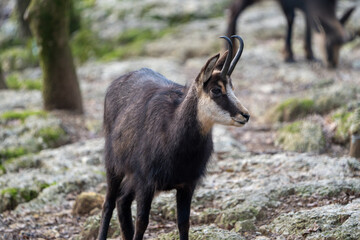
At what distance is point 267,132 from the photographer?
9.71 m

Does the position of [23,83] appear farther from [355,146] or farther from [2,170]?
[355,146]

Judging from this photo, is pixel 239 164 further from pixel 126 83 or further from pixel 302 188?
pixel 126 83

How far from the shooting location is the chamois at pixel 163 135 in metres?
4.77

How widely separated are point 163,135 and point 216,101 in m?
0.63

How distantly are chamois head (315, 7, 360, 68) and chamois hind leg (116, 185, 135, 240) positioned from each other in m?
8.98

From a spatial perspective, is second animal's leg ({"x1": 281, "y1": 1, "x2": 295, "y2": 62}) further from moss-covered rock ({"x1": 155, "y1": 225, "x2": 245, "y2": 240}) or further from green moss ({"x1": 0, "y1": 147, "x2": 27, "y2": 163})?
moss-covered rock ({"x1": 155, "y1": 225, "x2": 245, "y2": 240})

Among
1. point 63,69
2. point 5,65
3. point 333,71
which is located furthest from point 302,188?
point 5,65

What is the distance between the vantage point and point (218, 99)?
4742 mm

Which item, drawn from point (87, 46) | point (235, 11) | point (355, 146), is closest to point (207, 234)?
point (355, 146)

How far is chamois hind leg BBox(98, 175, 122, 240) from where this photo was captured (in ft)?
19.1

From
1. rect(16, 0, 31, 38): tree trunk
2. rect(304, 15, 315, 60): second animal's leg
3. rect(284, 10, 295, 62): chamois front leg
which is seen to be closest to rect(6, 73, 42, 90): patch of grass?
rect(16, 0, 31, 38): tree trunk

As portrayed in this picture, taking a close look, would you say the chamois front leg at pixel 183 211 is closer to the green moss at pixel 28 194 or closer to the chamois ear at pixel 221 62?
the chamois ear at pixel 221 62

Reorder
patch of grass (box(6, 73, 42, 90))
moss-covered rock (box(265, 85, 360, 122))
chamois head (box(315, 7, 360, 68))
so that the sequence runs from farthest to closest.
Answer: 1. patch of grass (box(6, 73, 42, 90))
2. chamois head (box(315, 7, 360, 68))
3. moss-covered rock (box(265, 85, 360, 122))

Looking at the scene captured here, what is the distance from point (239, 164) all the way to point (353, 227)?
2937 mm
